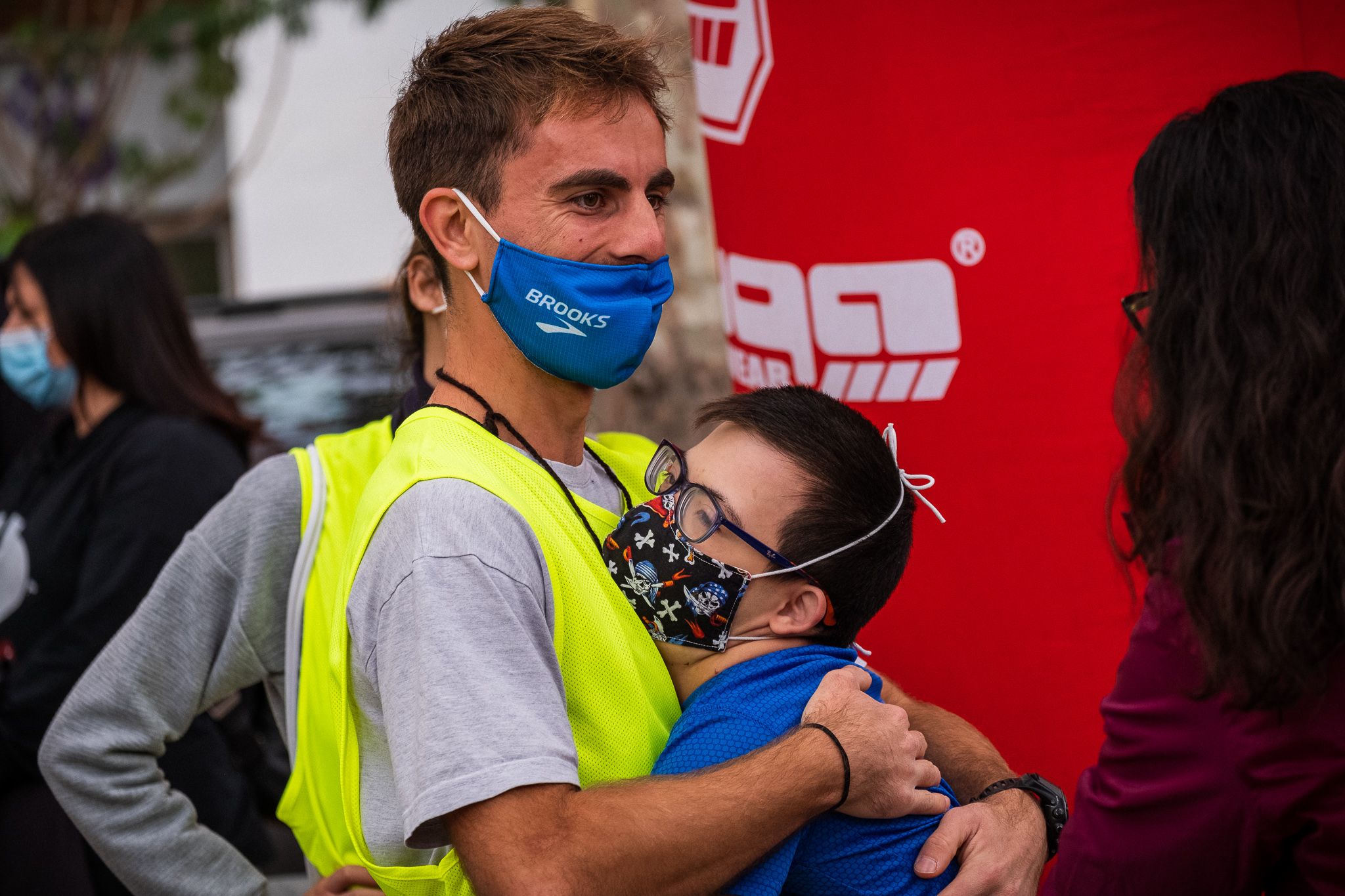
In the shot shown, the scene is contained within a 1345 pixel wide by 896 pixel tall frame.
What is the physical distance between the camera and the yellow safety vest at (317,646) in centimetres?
236

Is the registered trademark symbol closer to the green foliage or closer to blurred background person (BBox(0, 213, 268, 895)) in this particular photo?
blurred background person (BBox(0, 213, 268, 895))

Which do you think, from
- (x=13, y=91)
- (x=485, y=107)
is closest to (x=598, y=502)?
(x=485, y=107)

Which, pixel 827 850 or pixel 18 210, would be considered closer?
pixel 827 850

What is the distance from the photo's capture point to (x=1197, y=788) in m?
1.72

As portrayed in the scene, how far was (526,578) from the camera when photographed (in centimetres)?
197

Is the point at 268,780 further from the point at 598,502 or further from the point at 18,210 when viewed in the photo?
the point at 18,210

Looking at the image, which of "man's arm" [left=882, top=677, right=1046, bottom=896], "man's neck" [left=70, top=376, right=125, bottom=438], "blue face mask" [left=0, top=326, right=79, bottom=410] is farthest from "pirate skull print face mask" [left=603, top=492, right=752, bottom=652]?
"blue face mask" [left=0, top=326, right=79, bottom=410]

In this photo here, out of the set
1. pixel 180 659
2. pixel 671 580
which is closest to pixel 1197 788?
pixel 671 580

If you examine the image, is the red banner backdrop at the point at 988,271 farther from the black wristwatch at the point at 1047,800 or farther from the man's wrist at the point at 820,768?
the man's wrist at the point at 820,768

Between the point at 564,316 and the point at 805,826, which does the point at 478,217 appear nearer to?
the point at 564,316

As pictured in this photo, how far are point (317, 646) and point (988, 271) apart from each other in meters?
1.52

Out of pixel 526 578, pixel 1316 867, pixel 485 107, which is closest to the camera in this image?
pixel 1316 867

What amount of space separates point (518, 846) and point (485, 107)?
3.96 ft

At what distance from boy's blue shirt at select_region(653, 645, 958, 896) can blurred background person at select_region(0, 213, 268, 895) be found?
186 centimetres
